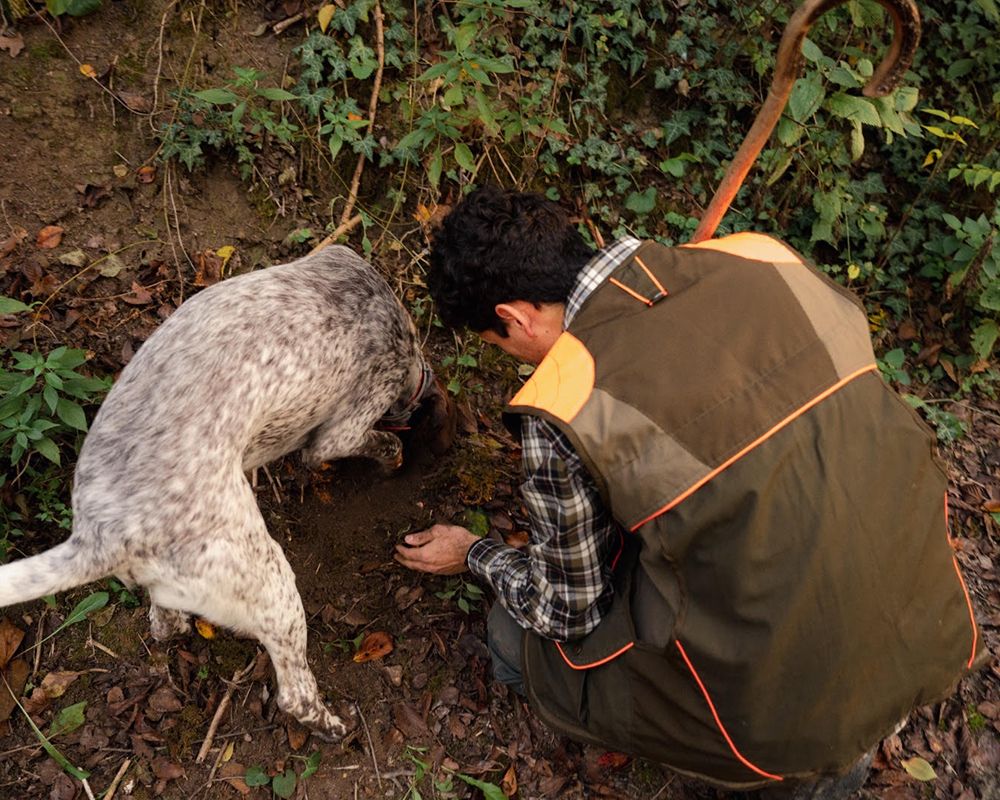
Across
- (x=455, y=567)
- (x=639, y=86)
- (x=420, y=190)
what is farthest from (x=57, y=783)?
(x=639, y=86)

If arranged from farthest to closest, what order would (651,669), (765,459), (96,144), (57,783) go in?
(96,144)
(57,783)
(651,669)
(765,459)

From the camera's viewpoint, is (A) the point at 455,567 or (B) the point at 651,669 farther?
(A) the point at 455,567

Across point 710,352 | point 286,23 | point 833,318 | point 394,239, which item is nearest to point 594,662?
point 710,352

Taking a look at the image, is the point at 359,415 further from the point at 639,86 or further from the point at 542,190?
the point at 639,86

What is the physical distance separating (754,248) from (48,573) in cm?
250

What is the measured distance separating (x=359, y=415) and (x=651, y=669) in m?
1.69

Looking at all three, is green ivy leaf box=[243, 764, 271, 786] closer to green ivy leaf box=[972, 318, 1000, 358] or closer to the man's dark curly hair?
the man's dark curly hair

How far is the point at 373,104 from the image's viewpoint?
13.7ft

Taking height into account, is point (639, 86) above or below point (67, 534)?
above

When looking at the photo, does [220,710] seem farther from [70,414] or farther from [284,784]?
[70,414]

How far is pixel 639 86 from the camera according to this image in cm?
472

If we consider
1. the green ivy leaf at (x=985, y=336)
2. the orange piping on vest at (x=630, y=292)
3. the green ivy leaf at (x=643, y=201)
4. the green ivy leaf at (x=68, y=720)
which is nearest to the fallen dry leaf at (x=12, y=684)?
the green ivy leaf at (x=68, y=720)

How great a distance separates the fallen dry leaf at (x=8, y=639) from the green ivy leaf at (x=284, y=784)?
4.11 ft

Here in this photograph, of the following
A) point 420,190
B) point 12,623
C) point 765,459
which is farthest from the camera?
point 420,190
